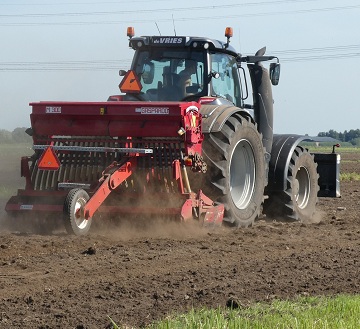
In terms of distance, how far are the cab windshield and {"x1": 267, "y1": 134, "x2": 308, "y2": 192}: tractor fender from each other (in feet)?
5.72

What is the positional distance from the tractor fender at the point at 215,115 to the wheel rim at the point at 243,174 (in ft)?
2.26

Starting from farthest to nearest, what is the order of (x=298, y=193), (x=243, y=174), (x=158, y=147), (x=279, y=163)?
(x=298, y=193) → (x=279, y=163) → (x=243, y=174) → (x=158, y=147)

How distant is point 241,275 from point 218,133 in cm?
319

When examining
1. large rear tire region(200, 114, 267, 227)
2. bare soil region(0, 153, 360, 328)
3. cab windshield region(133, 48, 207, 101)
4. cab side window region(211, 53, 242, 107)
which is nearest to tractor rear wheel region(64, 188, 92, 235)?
bare soil region(0, 153, 360, 328)

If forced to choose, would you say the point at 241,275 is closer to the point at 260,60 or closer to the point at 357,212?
the point at 260,60

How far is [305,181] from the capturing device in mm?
12906

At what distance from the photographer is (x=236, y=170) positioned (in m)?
11.2

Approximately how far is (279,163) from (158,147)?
8.16 feet

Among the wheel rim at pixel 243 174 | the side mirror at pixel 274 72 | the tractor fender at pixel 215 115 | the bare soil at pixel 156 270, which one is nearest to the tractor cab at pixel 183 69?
the tractor fender at pixel 215 115

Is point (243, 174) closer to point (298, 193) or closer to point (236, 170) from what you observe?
point (236, 170)

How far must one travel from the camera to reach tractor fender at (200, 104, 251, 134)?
33.2 ft

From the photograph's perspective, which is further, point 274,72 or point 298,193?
point 298,193

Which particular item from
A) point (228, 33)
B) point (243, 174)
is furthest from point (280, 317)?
point (228, 33)

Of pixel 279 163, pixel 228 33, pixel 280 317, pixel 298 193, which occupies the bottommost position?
pixel 280 317
